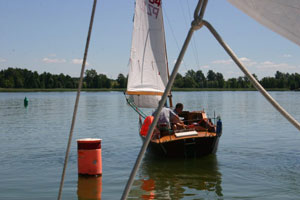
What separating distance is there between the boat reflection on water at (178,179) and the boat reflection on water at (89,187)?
0.85 metres

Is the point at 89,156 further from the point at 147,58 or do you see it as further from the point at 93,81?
the point at 93,81

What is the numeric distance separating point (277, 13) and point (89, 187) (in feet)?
27.7

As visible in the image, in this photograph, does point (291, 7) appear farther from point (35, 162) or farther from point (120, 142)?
point (120, 142)

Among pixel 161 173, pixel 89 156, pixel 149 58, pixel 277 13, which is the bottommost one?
pixel 161 173

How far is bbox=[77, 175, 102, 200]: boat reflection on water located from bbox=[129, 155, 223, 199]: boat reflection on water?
85 cm

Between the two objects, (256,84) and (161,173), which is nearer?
(256,84)

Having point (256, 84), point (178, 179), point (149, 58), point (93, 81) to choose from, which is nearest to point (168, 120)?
point (178, 179)

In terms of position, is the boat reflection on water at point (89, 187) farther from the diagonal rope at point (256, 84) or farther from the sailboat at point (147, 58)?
the diagonal rope at point (256, 84)

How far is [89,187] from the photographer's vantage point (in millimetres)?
10047

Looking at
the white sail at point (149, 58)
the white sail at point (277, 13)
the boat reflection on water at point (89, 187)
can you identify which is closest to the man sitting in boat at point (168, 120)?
the boat reflection on water at point (89, 187)

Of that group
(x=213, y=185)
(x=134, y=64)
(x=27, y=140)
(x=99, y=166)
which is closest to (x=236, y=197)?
(x=213, y=185)

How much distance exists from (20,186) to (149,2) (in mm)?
10425

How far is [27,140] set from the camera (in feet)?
66.3

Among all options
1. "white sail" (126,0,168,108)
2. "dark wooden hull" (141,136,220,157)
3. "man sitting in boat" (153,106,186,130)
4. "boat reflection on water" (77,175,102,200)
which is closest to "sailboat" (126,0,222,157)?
"white sail" (126,0,168,108)
